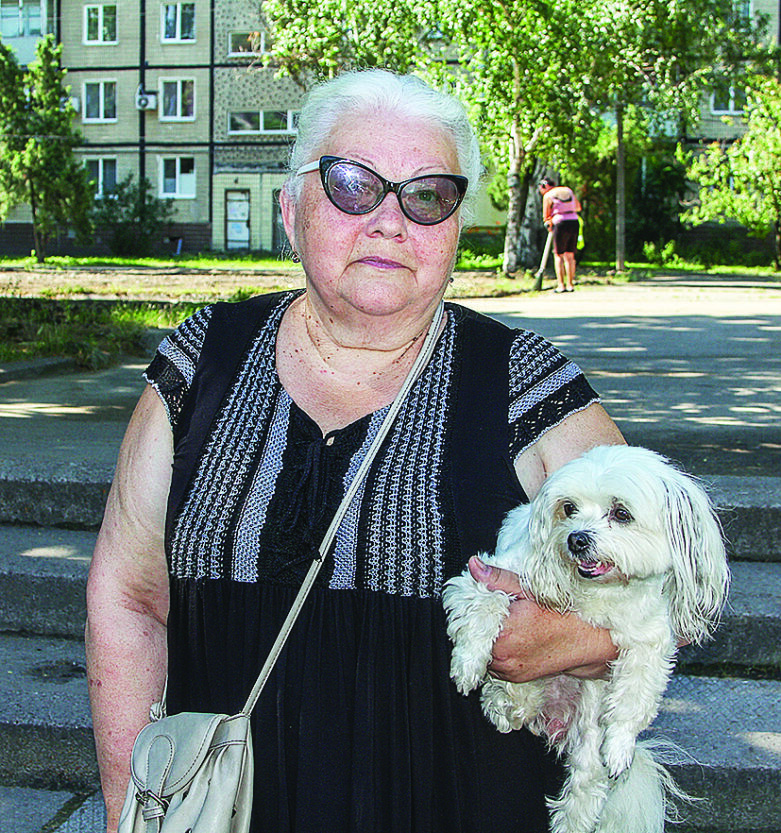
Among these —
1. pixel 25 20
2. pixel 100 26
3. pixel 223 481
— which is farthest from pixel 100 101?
pixel 223 481

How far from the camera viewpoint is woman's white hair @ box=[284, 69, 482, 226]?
219cm

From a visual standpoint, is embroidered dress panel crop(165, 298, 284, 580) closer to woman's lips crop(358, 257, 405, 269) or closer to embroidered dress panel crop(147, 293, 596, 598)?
embroidered dress panel crop(147, 293, 596, 598)

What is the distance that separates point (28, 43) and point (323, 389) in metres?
50.0

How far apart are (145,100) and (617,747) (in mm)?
45280

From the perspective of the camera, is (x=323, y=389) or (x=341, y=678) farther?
(x=323, y=389)

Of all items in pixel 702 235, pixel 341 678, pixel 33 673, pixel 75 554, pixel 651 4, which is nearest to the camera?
pixel 341 678

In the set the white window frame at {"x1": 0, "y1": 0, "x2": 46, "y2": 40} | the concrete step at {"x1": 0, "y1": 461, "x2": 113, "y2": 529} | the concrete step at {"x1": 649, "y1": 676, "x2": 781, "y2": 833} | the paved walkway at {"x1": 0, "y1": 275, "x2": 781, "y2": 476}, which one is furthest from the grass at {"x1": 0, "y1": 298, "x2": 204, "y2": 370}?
the white window frame at {"x1": 0, "y1": 0, "x2": 46, "y2": 40}

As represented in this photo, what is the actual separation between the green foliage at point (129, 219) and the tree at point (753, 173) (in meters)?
19.1

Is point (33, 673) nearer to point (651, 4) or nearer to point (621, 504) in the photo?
point (621, 504)

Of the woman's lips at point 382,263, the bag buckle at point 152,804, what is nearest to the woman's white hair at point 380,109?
the woman's lips at point 382,263

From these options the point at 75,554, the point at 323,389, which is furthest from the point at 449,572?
the point at 75,554

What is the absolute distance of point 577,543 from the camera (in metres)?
1.99

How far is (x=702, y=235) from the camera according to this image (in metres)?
38.9

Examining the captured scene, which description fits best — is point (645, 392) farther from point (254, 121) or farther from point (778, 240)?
point (254, 121)
